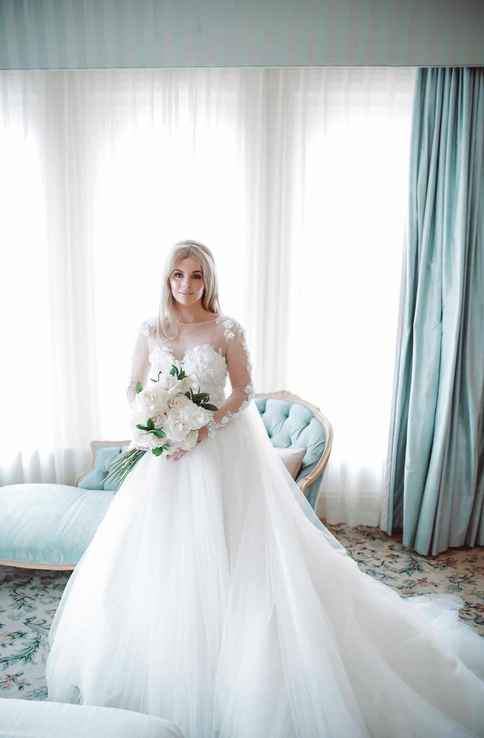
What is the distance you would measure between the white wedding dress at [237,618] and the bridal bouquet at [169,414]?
165 millimetres

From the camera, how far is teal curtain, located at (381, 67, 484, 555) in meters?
3.26

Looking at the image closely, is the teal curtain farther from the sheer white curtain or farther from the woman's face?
the woman's face

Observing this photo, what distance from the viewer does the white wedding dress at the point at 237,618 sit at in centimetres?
194

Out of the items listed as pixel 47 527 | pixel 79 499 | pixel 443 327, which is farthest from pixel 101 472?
pixel 443 327

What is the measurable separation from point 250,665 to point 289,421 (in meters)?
1.62

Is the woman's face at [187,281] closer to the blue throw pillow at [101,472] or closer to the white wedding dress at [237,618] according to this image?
the white wedding dress at [237,618]

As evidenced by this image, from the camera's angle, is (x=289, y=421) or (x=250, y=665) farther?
(x=289, y=421)

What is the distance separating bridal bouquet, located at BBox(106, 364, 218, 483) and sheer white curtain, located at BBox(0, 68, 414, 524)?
5.84 ft

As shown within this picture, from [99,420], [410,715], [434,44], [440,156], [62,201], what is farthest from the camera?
[99,420]

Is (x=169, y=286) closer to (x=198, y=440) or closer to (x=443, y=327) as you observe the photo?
(x=198, y=440)

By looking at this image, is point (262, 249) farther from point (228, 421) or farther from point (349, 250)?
point (228, 421)

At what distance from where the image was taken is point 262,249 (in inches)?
148

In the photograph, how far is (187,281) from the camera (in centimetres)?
236

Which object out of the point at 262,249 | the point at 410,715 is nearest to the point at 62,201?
the point at 262,249
